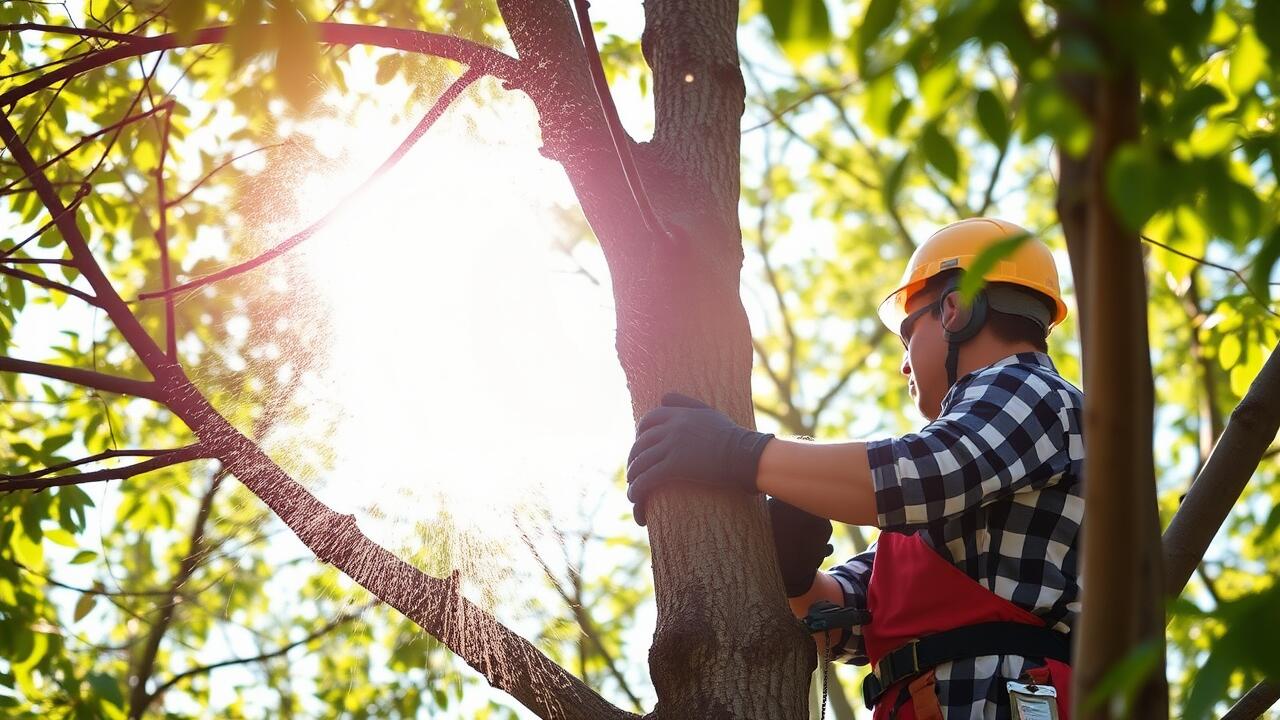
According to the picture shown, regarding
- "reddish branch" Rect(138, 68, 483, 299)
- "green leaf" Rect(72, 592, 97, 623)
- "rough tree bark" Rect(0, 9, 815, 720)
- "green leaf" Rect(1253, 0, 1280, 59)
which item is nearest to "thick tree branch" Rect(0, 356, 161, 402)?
"rough tree bark" Rect(0, 9, 815, 720)

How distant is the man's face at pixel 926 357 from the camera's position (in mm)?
2547

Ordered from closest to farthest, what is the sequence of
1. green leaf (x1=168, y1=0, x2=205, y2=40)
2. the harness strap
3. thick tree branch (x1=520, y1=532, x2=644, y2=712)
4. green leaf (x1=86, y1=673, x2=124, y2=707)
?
green leaf (x1=168, y1=0, x2=205, y2=40)
the harness strap
thick tree branch (x1=520, y1=532, x2=644, y2=712)
green leaf (x1=86, y1=673, x2=124, y2=707)

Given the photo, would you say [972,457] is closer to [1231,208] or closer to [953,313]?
[953,313]

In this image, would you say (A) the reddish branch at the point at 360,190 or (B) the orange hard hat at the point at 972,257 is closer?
(A) the reddish branch at the point at 360,190

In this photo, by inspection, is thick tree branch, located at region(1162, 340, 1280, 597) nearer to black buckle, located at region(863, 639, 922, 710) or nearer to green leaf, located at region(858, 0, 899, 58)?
black buckle, located at region(863, 639, 922, 710)

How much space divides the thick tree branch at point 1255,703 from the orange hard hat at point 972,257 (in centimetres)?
94

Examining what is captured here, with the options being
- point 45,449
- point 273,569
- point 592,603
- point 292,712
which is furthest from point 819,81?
Answer: point 45,449

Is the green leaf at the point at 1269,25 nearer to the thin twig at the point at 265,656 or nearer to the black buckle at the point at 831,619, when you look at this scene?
the black buckle at the point at 831,619

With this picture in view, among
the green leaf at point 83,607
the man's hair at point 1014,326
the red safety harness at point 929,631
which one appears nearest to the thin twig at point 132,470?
the red safety harness at point 929,631

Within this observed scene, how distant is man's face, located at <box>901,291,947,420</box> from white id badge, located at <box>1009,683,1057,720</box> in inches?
29.0

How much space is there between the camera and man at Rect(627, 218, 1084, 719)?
2.03 metres

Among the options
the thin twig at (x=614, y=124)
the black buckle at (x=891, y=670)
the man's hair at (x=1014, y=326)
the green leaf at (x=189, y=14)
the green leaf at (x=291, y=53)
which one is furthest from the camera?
the man's hair at (x=1014, y=326)

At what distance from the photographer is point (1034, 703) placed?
6.55 feet

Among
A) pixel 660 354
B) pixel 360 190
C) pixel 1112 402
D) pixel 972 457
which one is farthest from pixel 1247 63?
pixel 360 190
